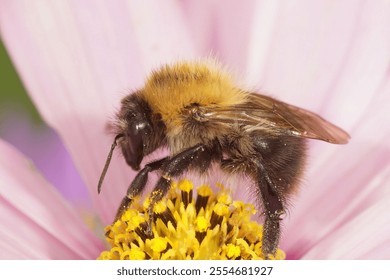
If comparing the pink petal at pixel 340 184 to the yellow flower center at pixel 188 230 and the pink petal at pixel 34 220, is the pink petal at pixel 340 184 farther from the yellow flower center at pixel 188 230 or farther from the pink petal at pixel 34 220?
the pink petal at pixel 34 220

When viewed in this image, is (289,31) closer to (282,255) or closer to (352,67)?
(352,67)

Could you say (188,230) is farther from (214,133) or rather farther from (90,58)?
(90,58)

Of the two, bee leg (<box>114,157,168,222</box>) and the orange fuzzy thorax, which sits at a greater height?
the orange fuzzy thorax

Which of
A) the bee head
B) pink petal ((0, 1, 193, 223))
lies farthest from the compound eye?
pink petal ((0, 1, 193, 223))

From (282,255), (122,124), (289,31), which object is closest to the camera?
(122,124)

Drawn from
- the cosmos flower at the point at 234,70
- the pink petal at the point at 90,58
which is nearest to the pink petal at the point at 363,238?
the cosmos flower at the point at 234,70

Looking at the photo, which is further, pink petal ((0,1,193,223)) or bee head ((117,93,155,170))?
pink petal ((0,1,193,223))

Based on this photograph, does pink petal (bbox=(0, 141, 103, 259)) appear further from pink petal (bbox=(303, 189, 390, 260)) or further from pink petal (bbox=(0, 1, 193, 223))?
pink petal (bbox=(303, 189, 390, 260))
